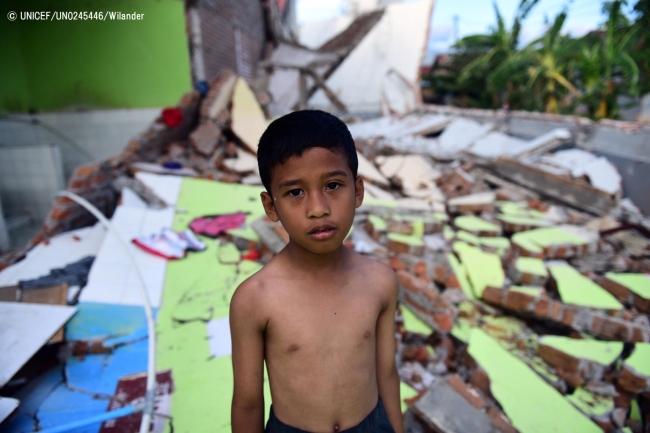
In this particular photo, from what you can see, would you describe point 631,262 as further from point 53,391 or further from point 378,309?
point 53,391

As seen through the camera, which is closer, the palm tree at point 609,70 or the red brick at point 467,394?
the red brick at point 467,394

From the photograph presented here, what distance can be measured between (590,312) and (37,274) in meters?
4.79

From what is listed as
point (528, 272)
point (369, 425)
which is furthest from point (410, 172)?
point (369, 425)

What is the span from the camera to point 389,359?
1.26m

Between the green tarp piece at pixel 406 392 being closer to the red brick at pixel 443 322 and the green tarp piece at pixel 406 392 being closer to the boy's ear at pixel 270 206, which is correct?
the red brick at pixel 443 322

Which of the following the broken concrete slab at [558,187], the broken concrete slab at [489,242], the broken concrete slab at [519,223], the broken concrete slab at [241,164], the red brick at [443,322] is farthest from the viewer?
the broken concrete slab at [241,164]

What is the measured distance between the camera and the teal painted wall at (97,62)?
561 centimetres

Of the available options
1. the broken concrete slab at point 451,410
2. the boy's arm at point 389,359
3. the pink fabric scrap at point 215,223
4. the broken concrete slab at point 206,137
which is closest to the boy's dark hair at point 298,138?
the boy's arm at point 389,359

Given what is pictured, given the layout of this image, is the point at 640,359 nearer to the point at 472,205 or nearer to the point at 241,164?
the point at 472,205

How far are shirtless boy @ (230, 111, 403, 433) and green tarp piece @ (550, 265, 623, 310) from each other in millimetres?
2709

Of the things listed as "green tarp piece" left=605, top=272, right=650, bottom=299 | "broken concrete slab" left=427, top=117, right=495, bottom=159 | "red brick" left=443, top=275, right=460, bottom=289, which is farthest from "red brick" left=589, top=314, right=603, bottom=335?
"broken concrete slab" left=427, top=117, right=495, bottom=159

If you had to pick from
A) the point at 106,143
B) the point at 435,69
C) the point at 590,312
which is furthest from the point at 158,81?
the point at 435,69

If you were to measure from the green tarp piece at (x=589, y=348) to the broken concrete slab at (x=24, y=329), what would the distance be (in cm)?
342

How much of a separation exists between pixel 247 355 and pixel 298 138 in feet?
2.20
